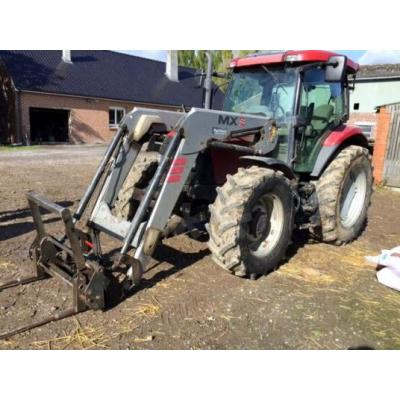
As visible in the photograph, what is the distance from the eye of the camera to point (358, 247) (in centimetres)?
589

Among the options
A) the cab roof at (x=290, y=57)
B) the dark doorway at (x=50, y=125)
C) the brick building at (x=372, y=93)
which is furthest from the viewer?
the dark doorway at (x=50, y=125)

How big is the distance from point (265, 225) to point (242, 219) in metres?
0.66

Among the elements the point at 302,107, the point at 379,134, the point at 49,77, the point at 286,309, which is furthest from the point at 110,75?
the point at 286,309

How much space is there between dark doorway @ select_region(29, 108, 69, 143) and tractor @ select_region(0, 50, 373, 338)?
20.0m

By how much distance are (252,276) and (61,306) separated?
1962mm

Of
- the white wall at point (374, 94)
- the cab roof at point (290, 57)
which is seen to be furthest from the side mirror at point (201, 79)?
the white wall at point (374, 94)

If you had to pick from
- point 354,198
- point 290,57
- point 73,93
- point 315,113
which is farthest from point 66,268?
point 73,93

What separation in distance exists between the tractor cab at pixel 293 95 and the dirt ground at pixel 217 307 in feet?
4.69

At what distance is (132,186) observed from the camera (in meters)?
4.80

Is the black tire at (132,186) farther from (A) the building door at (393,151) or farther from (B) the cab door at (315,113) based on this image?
(A) the building door at (393,151)

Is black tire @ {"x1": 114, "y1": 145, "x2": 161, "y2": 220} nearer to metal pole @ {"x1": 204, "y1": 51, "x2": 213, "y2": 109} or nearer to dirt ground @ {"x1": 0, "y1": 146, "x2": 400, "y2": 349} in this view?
dirt ground @ {"x1": 0, "y1": 146, "x2": 400, "y2": 349}

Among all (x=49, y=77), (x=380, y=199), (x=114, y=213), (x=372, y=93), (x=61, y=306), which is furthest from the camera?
(x=49, y=77)

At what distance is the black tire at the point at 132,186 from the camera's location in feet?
15.3

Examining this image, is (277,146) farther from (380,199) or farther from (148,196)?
(380,199)
